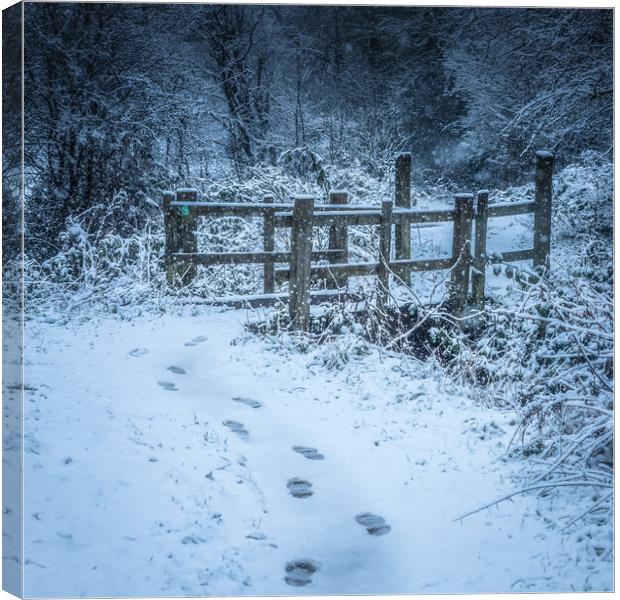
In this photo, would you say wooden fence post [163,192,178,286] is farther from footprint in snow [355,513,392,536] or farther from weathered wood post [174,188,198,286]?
footprint in snow [355,513,392,536]

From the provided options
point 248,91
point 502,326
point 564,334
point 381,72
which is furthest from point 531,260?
point 248,91

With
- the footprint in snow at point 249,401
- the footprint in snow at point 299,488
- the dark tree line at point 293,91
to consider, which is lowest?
the footprint in snow at point 299,488

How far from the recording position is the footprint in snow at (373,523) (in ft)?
12.7

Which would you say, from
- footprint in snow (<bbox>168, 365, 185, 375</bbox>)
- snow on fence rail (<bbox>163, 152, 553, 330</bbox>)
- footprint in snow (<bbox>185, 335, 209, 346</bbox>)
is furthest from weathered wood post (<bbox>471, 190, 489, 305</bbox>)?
footprint in snow (<bbox>168, 365, 185, 375</bbox>)

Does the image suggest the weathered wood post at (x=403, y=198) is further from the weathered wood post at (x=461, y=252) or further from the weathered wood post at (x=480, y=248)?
the weathered wood post at (x=480, y=248)

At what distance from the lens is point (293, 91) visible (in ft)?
15.7

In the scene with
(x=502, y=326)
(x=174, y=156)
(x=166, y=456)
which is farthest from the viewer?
(x=174, y=156)

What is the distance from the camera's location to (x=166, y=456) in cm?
398

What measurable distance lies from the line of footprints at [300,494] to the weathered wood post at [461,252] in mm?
1644

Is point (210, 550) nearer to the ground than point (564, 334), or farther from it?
nearer to the ground

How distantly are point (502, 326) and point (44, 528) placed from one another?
279 cm

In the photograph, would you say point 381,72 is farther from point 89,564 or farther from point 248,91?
point 89,564

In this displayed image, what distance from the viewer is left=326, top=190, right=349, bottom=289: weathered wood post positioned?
5863 millimetres

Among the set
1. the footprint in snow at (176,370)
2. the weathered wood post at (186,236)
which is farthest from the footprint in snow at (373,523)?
the weathered wood post at (186,236)
